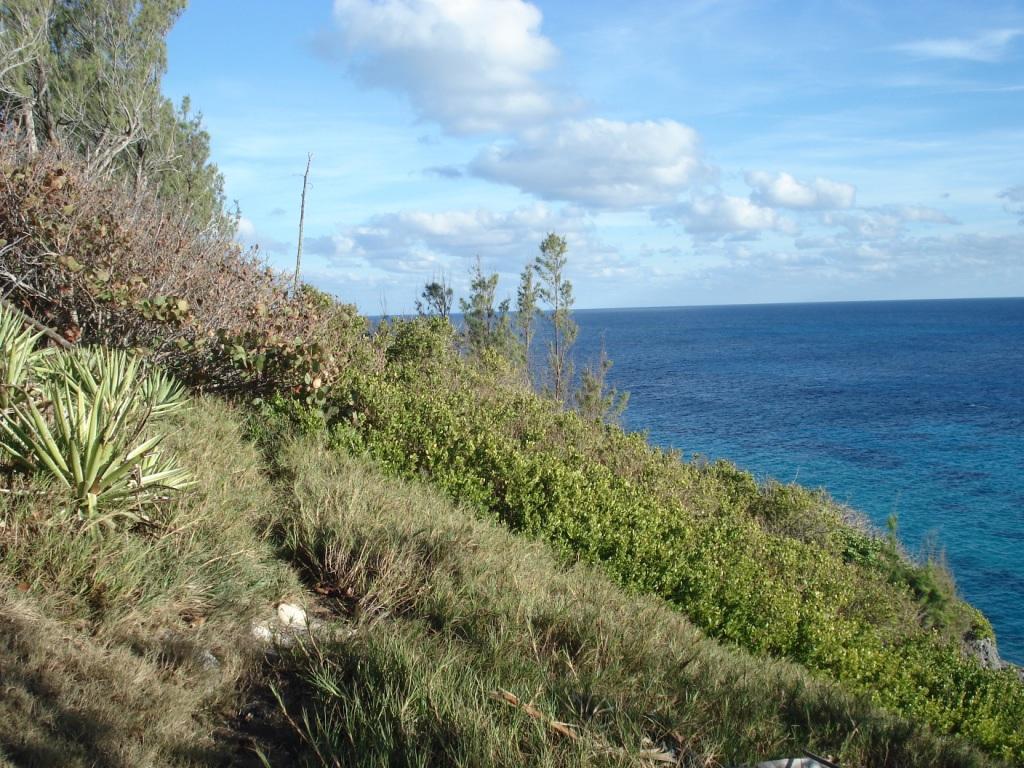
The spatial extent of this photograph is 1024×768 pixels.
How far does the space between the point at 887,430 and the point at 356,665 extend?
148 feet

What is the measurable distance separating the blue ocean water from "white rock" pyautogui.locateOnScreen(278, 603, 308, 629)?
1873 centimetres

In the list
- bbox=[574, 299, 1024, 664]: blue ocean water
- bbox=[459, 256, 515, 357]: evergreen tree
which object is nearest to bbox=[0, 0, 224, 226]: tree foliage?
bbox=[459, 256, 515, 357]: evergreen tree

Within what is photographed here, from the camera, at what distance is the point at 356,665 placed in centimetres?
381

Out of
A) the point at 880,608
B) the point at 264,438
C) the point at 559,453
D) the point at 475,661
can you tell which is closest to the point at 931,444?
the point at 880,608

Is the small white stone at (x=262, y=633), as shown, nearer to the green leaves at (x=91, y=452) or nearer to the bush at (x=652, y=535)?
the green leaves at (x=91, y=452)

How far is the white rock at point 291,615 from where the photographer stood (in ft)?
14.9

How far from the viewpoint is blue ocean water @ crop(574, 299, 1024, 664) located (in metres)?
25.2

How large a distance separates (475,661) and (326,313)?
889cm

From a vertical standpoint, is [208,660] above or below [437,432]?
below

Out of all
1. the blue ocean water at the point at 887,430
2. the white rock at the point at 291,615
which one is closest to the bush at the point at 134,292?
the white rock at the point at 291,615

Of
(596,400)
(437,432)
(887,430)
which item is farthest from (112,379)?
(887,430)

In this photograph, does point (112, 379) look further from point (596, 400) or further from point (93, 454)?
point (596, 400)

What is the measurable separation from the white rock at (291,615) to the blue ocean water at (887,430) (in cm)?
1873

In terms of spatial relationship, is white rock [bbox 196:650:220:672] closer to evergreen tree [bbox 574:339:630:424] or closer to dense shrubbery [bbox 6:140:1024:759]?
dense shrubbery [bbox 6:140:1024:759]
